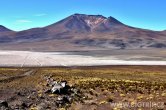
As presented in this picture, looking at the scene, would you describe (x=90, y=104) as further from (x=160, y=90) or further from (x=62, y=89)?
(x=160, y=90)

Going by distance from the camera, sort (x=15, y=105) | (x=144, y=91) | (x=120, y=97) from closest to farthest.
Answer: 1. (x=15, y=105)
2. (x=120, y=97)
3. (x=144, y=91)

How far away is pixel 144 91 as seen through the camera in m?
26.5

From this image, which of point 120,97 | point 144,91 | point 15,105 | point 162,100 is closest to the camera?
point 15,105

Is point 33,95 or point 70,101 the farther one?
point 33,95

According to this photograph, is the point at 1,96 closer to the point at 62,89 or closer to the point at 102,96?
the point at 62,89

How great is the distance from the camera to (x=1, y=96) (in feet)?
79.6

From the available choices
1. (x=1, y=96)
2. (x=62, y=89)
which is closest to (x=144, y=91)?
(x=62, y=89)

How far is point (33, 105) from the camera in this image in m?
20.4

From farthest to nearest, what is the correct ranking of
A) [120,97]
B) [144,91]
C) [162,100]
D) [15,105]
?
[144,91] → [120,97] → [162,100] → [15,105]

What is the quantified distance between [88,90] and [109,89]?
1661 mm

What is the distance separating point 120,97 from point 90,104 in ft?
10.5

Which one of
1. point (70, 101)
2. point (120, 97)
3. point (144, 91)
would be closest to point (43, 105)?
point (70, 101)

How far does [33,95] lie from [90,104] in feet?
16.2

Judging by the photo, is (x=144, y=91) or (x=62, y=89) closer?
(x=62, y=89)
